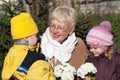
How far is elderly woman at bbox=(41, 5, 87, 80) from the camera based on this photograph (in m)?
4.93

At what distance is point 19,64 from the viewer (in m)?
4.64

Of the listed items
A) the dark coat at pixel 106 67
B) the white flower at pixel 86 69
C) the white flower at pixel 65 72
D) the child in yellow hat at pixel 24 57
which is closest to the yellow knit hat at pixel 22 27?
the child in yellow hat at pixel 24 57

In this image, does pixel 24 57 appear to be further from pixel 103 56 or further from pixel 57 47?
pixel 103 56

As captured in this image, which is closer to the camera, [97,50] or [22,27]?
[22,27]

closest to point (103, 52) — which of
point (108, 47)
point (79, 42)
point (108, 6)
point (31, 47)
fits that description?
point (108, 47)

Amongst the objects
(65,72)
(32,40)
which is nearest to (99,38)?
(65,72)

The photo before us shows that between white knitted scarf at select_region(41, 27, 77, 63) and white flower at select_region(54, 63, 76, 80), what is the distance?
281 millimetres

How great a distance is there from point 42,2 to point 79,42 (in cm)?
239

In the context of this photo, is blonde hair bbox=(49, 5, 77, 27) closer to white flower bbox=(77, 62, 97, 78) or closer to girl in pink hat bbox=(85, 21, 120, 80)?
girl in pink hat bbox=(85, 21, 120, 80)

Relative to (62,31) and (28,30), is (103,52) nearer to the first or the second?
(62,31)

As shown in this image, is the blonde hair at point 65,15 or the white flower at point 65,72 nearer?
the white flower at point 65,72

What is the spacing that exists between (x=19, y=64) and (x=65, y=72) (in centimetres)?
46

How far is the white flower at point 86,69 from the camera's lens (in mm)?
4785

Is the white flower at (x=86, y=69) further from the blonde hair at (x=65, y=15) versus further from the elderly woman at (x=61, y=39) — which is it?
the blonde hair at (x=65, y=15)
